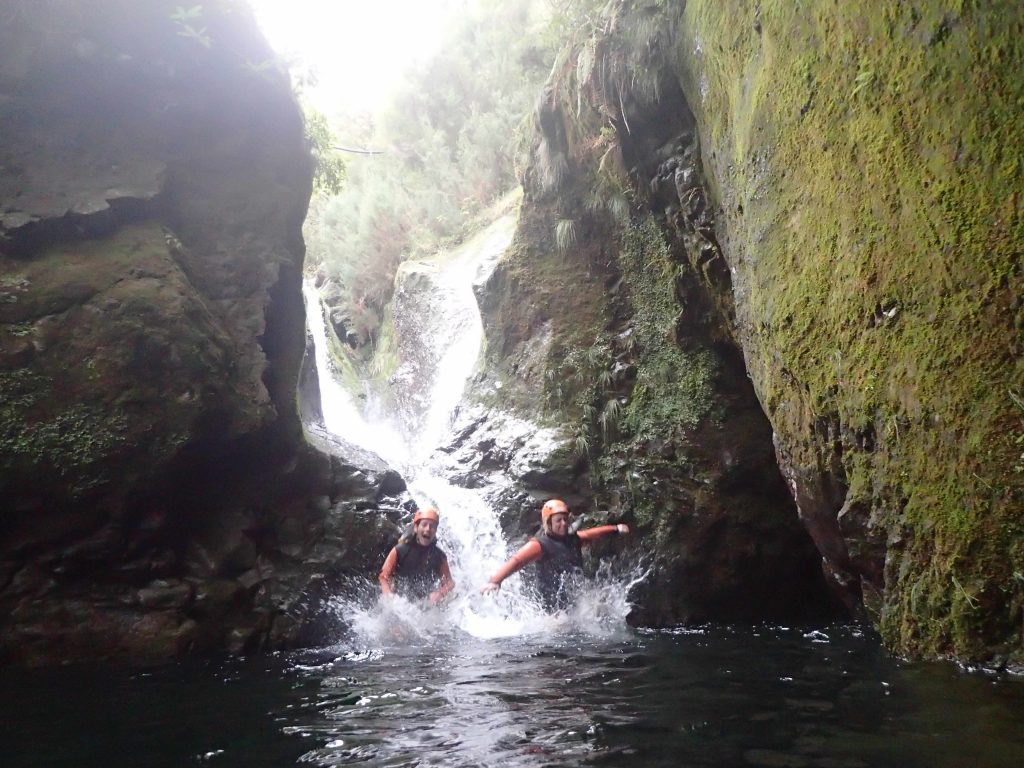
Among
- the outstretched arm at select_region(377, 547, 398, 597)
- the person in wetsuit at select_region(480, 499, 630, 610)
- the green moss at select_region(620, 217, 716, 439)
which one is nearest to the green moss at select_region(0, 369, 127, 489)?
the outstretched arm at select_region(377, 547, 398, 597)

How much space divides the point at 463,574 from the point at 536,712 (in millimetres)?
5344

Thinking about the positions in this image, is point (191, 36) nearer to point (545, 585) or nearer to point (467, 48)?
point (545, 585)

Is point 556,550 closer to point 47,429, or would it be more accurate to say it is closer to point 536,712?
point 536,712

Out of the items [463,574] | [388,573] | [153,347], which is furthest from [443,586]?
[153,347]

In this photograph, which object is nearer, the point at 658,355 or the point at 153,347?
the point at 153,347

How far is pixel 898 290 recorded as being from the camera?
4.74m

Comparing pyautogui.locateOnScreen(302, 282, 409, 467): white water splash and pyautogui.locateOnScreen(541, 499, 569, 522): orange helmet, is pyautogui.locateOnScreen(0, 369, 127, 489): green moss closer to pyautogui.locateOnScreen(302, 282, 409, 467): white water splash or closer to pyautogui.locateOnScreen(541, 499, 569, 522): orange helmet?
pyautogui.locateOnScreen(541, 499, 569, 522): orange helmet

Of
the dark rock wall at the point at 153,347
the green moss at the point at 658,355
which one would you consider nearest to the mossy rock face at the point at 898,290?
the green moss at the point at 658,355

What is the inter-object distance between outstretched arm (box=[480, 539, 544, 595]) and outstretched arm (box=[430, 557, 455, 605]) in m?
0.60

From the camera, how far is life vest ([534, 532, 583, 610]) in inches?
315

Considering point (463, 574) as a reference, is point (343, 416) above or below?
above

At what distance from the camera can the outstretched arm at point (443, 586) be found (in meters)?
7.89

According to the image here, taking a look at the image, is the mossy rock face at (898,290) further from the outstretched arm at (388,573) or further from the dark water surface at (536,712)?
the outstretched arm at (388,573)

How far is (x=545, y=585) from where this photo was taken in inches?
326
